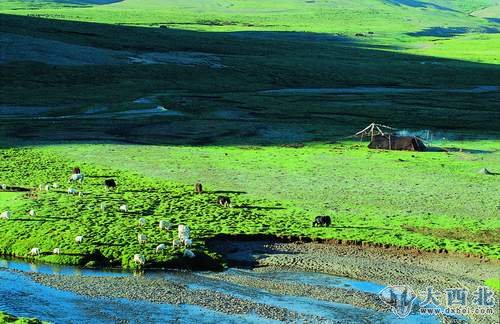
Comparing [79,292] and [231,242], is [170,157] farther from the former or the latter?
[79,292]

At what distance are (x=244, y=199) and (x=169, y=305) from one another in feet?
52.0

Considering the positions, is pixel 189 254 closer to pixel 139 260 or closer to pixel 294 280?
pixel 139 260

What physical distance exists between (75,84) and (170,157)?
5974cm

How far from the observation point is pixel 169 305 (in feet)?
90.6

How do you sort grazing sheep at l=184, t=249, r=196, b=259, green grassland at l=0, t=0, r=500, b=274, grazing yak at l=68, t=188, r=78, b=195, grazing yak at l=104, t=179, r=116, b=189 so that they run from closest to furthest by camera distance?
grazing sheep at l=184, t=249, r=196, b=259 → green grassland at l=0, t=0, r=500, b=274 → grazing yak at l=68, t=188, r=78, b=195 → grazing yak at l=104, t=179, r=116, b=189

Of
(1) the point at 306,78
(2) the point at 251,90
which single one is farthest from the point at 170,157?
(1) the point at 306,78

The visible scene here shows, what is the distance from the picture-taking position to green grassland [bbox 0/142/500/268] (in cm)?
3462

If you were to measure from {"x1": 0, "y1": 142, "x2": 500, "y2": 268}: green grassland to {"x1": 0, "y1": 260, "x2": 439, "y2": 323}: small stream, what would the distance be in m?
2.25

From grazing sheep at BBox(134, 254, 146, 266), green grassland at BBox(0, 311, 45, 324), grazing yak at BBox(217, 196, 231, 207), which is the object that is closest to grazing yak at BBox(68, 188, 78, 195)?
grazing yak at BBox(217, 196, 231, 207)

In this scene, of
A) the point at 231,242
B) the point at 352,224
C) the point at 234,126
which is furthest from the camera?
the point at 234,126

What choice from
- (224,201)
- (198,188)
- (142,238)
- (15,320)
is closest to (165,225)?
(142,238)

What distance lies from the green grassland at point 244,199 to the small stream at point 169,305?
2.25 metres

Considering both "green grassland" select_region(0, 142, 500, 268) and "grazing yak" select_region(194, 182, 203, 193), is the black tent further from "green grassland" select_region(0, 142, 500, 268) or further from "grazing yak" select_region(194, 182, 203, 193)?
"grazing yak" select_region(194, 182, 203, 193)

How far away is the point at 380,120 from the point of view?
83.4m
